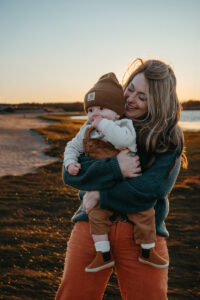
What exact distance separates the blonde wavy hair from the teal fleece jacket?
0.09 metres

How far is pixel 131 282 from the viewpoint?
6.63ft

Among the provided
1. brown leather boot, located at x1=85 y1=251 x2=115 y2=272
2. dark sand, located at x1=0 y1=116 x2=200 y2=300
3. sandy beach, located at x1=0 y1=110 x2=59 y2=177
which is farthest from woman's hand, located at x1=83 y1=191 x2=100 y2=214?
sandy beach, located at x1=0 y1=110 x2=59 y2=177

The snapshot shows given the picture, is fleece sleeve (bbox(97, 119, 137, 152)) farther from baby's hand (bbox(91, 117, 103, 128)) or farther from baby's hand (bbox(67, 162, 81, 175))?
baby's hand (bbox(67, 162, 81, 175))

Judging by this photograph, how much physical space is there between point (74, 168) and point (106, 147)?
294mm

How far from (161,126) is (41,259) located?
325 cm

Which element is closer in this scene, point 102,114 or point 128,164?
point 128,164

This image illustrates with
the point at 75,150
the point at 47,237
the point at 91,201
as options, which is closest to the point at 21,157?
the point at 47,237

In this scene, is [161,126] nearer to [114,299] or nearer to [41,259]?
[114,299]

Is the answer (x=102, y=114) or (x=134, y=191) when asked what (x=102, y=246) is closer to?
(x=134, y=191)

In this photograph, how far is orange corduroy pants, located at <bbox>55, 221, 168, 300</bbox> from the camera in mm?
2000

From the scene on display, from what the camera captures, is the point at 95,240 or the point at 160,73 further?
the point at 160,73

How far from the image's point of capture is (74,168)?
2129mm

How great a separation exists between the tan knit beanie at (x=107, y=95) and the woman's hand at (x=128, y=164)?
39cm

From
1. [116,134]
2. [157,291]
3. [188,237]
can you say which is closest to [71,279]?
[157,291]
